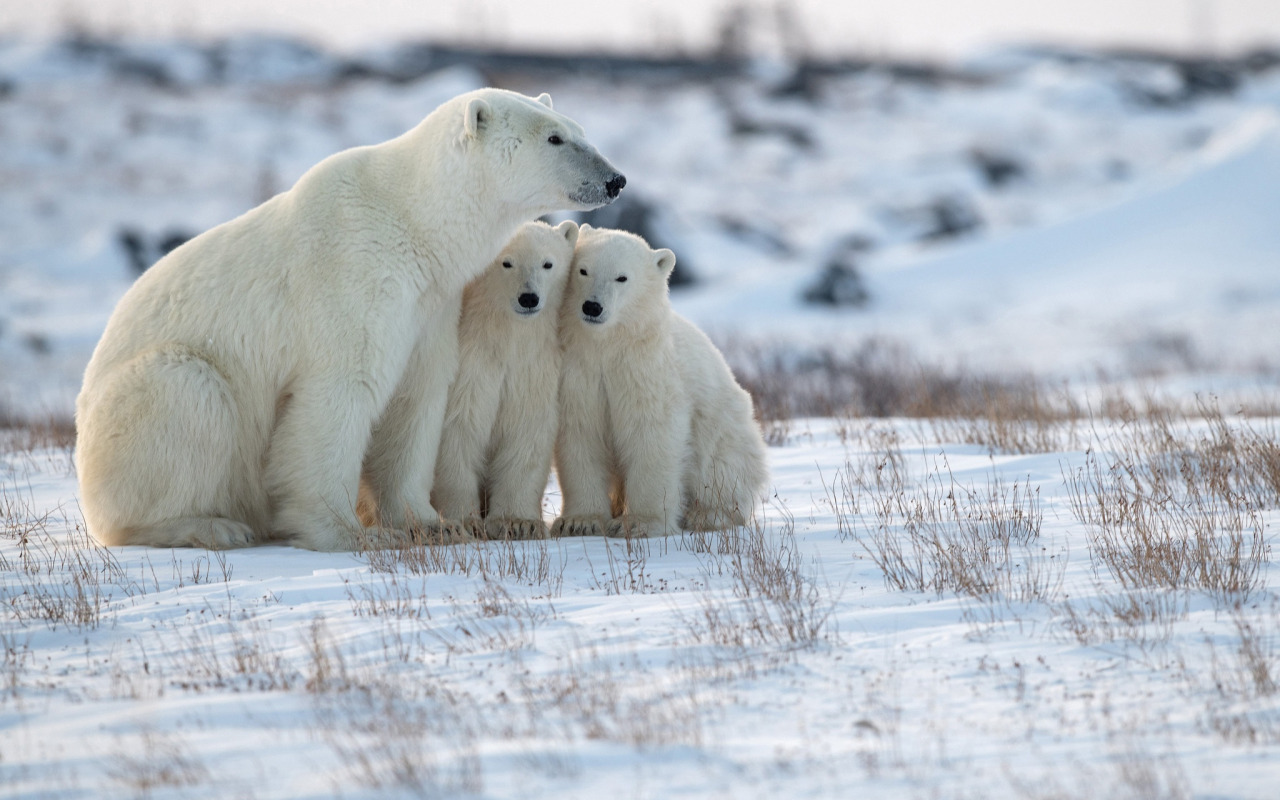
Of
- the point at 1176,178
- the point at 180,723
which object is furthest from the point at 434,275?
the point at 1176,178

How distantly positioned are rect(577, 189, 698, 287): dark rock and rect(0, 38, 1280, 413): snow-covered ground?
293 millimetres

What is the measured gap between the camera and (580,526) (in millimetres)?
5512

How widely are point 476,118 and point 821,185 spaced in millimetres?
27683

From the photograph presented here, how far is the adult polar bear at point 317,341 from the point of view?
16.5ft

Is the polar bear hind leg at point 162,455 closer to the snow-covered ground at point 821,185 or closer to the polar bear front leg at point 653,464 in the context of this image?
the polar bear front leg at point 653,464

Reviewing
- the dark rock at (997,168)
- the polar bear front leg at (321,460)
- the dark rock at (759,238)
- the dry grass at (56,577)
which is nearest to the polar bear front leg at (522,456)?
the polar bear front leg at (321,460)

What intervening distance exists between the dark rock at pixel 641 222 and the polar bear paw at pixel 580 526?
1659 cm

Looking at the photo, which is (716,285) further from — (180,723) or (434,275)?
(180,723)

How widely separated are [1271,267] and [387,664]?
66.1 feet

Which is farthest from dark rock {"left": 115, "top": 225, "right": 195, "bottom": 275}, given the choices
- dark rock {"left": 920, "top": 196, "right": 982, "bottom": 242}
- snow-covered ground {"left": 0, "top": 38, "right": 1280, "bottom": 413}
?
dark rock {"left": 920, "top": 196, "right": 982, "bottom": 242}

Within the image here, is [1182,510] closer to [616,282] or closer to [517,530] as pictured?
[616,282]

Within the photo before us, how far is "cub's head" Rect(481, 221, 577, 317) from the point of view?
17.5 ft

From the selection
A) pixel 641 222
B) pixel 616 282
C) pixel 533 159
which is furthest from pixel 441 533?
pixel 641 222

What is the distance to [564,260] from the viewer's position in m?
5.66
